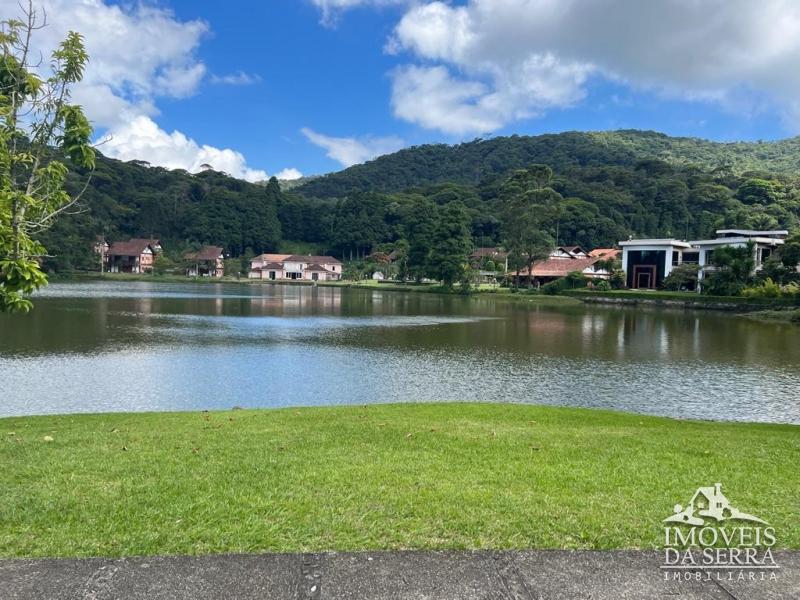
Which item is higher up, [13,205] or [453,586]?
[13,205]

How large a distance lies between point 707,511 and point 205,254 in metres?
110

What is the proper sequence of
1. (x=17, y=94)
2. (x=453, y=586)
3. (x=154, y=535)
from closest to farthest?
(x=453, y=586) → (x=154, y=535) → (x=17, y=94)

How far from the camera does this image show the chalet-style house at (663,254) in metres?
63.2

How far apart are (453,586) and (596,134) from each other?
18783 centimetres

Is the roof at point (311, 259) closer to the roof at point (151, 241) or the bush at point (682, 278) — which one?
the roof at point (151, 241)

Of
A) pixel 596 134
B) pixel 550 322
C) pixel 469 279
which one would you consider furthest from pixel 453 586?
pixel 596 134

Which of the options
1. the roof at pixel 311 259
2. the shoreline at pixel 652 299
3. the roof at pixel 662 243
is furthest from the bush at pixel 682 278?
the roof at pixel 311 259

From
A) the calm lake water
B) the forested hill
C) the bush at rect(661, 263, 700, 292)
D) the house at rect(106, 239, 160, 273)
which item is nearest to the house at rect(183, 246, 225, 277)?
the house at rect(106, 239, 160, 273)

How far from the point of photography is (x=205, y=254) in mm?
106438

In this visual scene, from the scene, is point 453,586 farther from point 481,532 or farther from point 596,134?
point 596,134

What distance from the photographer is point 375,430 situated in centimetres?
779

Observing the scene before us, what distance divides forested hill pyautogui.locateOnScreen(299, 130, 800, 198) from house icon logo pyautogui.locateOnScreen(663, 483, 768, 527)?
424 ft

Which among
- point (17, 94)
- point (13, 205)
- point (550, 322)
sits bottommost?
point (550, 322)

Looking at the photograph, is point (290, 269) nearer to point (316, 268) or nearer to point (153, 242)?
point (316, 268)
